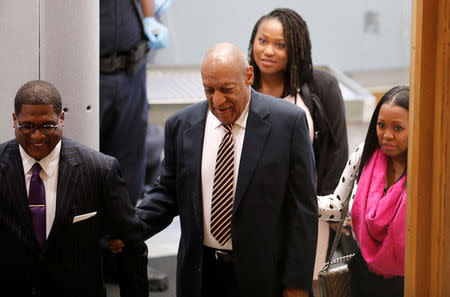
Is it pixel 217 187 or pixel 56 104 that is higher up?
pixel 56 104

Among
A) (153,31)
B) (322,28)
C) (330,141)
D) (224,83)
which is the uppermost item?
(322,28)

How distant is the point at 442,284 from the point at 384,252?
301 mm

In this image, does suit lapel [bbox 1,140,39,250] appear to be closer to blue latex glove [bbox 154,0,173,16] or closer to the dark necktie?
the dark necktie

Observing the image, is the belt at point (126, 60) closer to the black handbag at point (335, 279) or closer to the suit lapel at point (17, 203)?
the suit lapel at point (17, 203)

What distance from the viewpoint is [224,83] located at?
2869 millimetres

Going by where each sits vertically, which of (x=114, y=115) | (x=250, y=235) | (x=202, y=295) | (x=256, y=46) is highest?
(x=256, y=46)

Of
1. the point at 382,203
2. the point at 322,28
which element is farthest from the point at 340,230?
the point at 322,28

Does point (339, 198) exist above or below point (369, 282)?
above

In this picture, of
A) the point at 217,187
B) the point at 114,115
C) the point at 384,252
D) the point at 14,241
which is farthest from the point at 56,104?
the point at 114,115

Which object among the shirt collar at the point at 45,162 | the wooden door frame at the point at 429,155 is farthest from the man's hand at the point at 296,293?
the shirt collar at the point at 45,162

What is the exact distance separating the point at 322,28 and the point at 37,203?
16.5 feet

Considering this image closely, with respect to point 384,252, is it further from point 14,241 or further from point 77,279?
point 14,241

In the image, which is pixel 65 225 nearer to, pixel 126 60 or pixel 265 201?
pixel 265 201

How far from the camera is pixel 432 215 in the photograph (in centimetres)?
276
